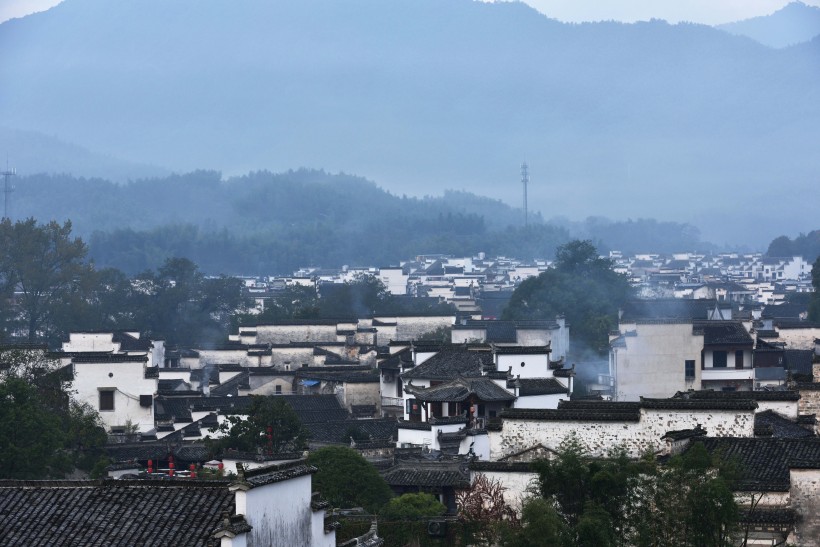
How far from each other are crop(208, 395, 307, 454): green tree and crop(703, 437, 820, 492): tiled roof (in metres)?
13.8

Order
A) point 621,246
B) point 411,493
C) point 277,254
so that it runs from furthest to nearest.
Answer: point 621,246 < point 277,254 < point 411,493

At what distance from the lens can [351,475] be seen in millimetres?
28359

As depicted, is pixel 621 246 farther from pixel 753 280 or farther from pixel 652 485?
pixel 652 485

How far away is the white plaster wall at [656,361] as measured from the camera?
45.8 meters

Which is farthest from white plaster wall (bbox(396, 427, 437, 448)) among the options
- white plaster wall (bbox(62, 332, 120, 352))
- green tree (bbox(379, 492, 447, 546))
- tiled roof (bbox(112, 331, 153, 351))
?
white plaster wall (bbox(62, 332, 120, 352))

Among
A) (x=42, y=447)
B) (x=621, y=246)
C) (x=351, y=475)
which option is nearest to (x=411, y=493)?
(x=351, y=475)

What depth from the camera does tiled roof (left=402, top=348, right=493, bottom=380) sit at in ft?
127

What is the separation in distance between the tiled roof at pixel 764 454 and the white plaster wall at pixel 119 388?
2413cm

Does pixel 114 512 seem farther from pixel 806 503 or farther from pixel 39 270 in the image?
pixel 39 270

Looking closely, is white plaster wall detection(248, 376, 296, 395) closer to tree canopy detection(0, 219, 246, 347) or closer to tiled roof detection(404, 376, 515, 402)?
tiled roof detection(404, 376, 515, 402)

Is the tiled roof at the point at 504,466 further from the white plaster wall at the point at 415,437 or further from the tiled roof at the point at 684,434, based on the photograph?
the white plaster wall at the point at 415,437

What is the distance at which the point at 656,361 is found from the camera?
153ft

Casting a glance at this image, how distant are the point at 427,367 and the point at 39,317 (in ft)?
104

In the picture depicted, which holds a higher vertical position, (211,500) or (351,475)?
(211,500)
